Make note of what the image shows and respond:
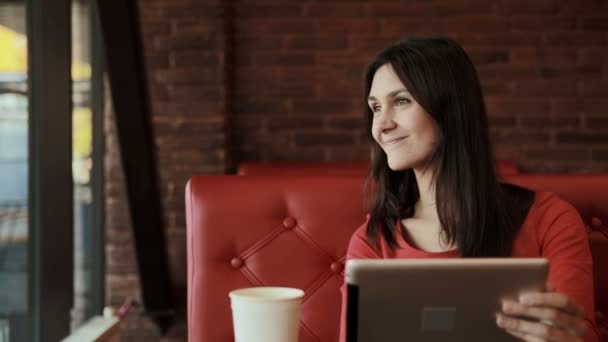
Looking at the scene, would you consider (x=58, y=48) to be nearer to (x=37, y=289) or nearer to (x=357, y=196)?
(x=37, y=289)

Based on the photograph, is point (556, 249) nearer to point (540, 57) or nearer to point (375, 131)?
point (375, 131)

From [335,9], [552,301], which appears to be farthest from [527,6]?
[552,301]

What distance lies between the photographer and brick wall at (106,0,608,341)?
12.5 ft

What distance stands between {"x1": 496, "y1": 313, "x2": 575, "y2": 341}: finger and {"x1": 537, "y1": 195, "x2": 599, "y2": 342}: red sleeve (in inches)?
11.1

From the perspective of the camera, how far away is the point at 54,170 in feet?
7.19

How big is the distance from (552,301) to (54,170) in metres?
1.47

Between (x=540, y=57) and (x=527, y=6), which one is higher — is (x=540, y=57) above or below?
below

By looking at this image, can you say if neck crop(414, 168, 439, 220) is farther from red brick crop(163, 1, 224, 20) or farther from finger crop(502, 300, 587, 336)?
red brick crop(163, 1, 224, 20)

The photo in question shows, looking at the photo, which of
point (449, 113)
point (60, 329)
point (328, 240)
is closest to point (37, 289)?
point (60, 329)

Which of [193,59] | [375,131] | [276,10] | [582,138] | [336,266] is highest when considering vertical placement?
[276,10]

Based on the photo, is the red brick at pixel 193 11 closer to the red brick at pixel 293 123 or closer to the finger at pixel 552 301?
the red brick at pixel 293 123

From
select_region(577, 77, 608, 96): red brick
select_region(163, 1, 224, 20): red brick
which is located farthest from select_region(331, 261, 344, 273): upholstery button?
select_region(577, 77, 608, 96): red brick

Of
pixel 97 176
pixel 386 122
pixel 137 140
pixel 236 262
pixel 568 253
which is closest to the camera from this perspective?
pixel 568 253

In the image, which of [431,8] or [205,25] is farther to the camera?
[431,8]
